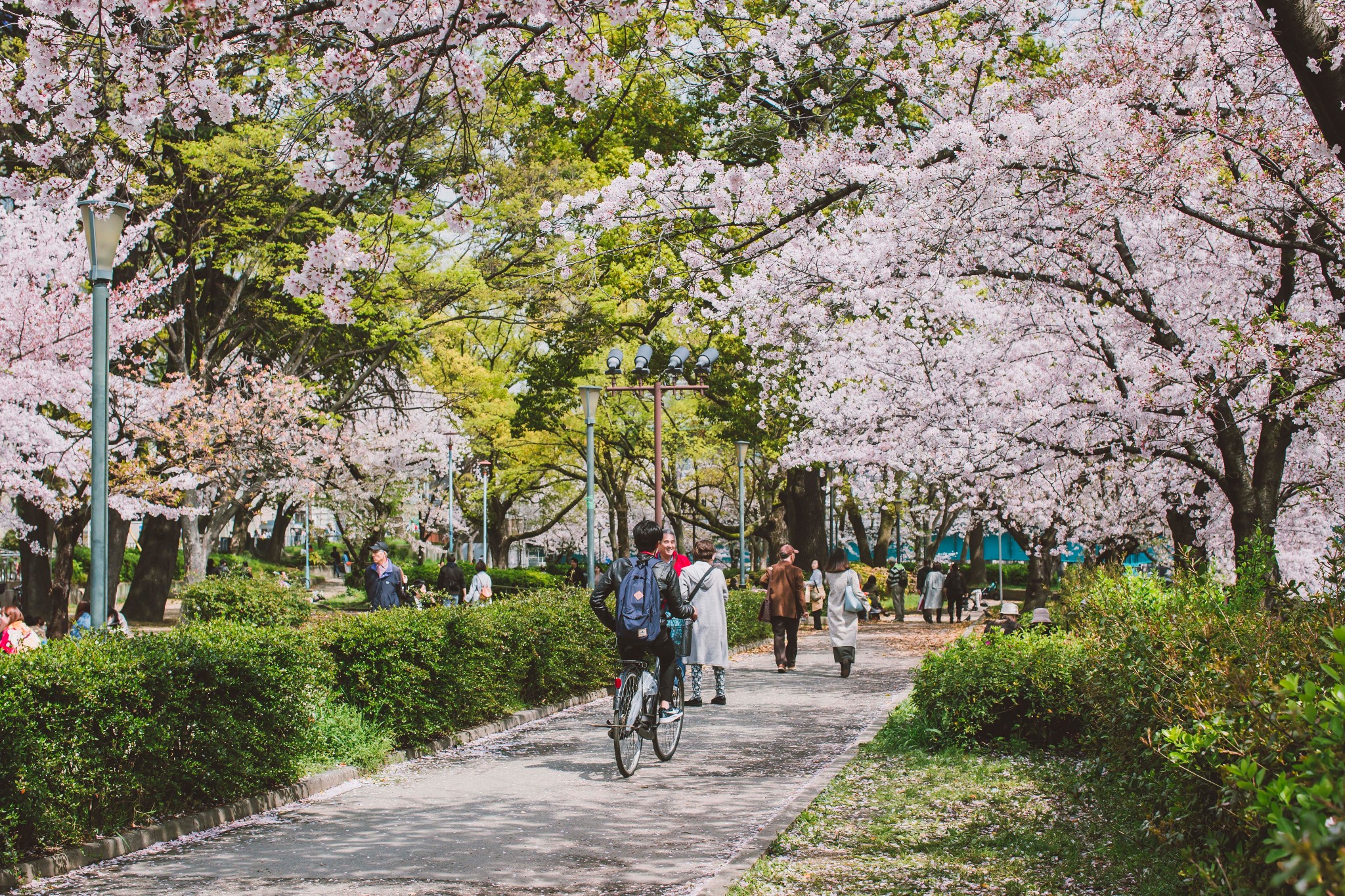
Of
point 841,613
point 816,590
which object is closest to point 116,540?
point 816,590

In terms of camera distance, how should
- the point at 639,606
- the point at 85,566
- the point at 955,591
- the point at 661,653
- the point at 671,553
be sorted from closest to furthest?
the point at 639,606 → the point at 661,653 → the point at 671,553 → the point at 955,591 → the point at 85,566

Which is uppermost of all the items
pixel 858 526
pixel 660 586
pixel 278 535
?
pixel 278 535

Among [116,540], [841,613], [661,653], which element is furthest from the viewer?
[116,540]

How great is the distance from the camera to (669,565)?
8945 millimetres

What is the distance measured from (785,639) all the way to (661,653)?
315 inches

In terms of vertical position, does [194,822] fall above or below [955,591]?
below

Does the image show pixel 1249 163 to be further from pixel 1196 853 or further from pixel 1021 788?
pixel 1196 853

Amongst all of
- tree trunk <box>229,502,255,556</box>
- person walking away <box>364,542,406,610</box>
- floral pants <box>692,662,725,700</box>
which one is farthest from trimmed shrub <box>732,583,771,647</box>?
tree trunk <box>229,502,255,556</box>

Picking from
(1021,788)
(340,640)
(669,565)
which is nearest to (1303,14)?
(1021,788)

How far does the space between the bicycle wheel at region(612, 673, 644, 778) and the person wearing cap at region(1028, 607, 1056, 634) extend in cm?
491

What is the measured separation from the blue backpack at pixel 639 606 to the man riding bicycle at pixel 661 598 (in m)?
0.07

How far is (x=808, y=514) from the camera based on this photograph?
2906 centimetres

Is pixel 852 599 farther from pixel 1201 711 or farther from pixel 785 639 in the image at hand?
pixel 1201 711

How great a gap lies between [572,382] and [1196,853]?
2474 centimetres
